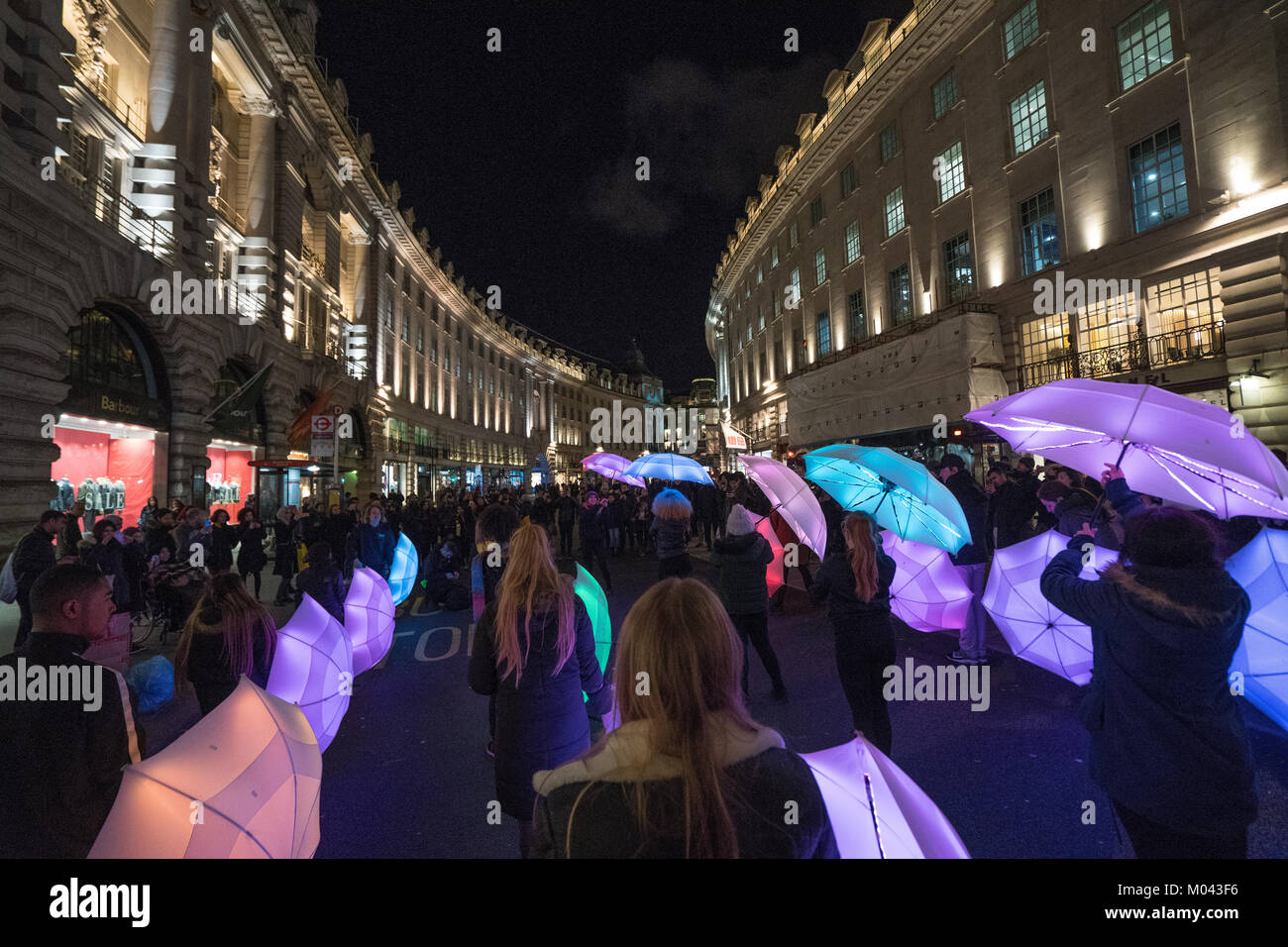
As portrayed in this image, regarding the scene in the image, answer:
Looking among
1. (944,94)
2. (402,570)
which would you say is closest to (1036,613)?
(402,570)

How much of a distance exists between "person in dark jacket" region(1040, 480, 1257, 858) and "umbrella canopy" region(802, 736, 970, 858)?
1067 mm

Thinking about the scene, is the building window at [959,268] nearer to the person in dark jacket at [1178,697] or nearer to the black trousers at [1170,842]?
the person in dark jacket at [1178,697]

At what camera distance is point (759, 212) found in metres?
41.6

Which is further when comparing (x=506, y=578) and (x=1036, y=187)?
(x=1036, y=187)

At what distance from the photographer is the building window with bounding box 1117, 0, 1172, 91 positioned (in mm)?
16156

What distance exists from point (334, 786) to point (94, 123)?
19.1m

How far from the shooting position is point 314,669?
4.50 meters

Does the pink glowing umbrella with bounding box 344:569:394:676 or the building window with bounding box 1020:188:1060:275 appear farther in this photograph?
the building window with bounding box 1020:188:1060:275

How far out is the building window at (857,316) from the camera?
97.1 feet

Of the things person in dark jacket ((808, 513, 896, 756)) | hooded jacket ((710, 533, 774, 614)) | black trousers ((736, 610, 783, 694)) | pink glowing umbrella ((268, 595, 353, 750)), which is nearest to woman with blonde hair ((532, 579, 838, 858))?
person in dark jacket ((808, 513, 896, 756))

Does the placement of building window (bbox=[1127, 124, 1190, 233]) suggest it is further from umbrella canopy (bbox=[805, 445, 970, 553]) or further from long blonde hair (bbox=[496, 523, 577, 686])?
long blonde hair (bbox=[496, 523, 577, 686])

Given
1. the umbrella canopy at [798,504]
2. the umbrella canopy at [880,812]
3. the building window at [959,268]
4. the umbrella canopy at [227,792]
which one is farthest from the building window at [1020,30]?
the umbrella canopy at [227,792]
